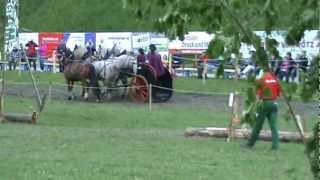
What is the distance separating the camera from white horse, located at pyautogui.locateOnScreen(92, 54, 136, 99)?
2677 cm

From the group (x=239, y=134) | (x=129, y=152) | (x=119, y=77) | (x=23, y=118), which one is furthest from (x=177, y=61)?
(x=129, y=152)

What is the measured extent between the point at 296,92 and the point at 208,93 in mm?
27322

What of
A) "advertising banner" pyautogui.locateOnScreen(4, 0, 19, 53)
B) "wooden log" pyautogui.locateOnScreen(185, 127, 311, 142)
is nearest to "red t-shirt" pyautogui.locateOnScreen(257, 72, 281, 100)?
"wooden log" pyautogui.locateOnScreen(185, 127, 311, 142)

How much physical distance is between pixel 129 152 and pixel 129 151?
17cm

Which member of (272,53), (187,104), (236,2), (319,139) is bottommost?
(187,104)

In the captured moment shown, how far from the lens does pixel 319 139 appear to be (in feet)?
9.22

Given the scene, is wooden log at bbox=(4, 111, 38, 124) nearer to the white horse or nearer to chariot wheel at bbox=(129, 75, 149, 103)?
the white horse

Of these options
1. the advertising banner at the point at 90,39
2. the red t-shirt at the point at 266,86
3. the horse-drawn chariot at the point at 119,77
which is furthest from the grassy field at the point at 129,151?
the advertising banner at the point at 90,39

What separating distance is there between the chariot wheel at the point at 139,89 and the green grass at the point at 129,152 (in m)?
5.08

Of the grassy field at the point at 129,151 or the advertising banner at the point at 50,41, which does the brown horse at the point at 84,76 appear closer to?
the grassy field at the point at 129,151

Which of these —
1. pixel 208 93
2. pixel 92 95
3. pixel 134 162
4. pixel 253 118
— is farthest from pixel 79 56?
pixel 253 118

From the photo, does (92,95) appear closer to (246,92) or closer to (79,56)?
(79,56)

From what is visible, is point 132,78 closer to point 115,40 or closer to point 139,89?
point 139,89

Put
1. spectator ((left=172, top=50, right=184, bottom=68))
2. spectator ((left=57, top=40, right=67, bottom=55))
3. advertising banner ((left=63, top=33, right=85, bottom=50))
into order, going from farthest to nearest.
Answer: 1. advertising banner ((left=63, top=33, right=85, bottom=50))
2. spectator ((left=57, top=40, right=67, bottom=55))
3. spectator ((left=172, top=50, right=184, bottom=68))
